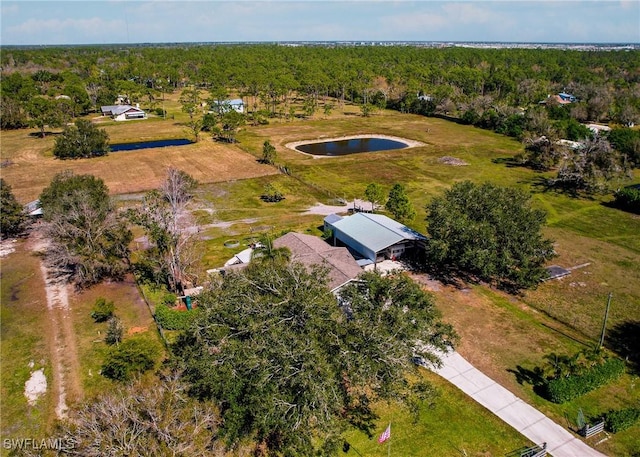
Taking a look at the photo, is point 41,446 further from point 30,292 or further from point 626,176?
point 626,176

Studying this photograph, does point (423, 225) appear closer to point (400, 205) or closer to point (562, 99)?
point (400, 205)

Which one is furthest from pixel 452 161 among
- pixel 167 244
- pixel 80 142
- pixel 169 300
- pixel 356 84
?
pixel 356 84

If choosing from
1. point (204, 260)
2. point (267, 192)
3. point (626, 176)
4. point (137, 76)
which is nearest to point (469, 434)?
point (204, 260)

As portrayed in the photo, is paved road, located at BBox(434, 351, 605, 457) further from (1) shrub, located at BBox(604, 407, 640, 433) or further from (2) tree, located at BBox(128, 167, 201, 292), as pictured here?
(2) tree, located at BBox(128, 167, 201, 292)

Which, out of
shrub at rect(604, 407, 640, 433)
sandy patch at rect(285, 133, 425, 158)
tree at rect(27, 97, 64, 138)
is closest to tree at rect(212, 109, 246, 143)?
sandy patch at rect(285, 133, 425, 158)

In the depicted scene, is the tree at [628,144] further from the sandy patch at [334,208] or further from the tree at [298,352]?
the tree at [298,352]

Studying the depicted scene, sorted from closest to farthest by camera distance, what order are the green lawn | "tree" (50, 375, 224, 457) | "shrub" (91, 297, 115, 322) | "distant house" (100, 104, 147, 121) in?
"tree" (50, 375, 224, 457) < the green lawn < "shrub" (91, 297, 115, 322) < "distant house" (100, 104, 147, 121)
